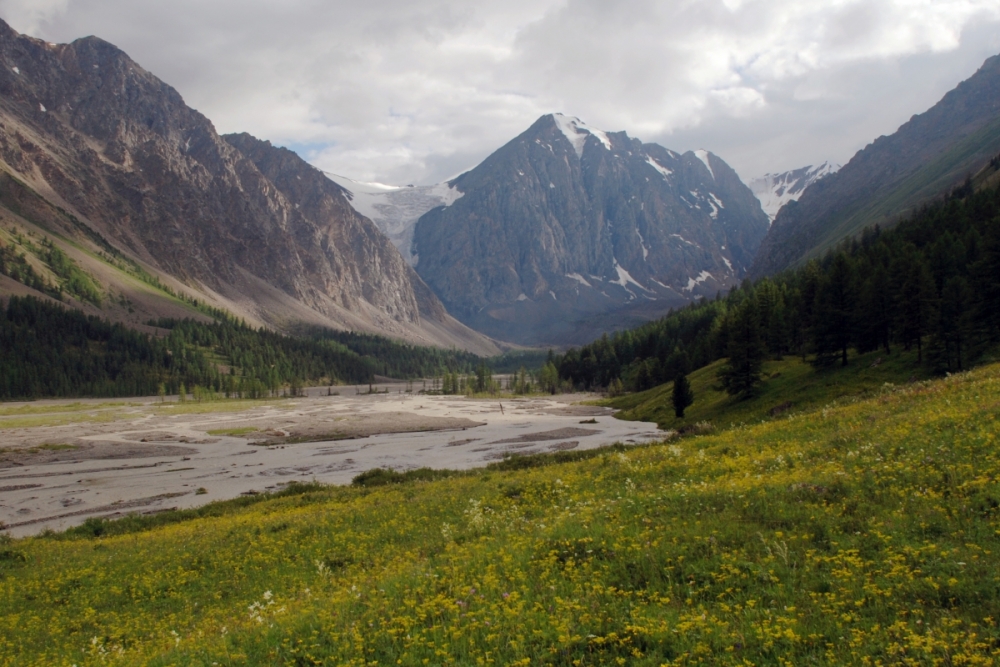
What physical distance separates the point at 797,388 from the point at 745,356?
282 inches

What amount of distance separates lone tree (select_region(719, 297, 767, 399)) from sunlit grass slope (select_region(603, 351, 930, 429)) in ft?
4.39

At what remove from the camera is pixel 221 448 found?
82.4 metres

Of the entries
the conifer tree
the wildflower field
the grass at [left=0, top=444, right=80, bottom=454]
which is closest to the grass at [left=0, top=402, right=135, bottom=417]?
the grass at [left=0, top=444, right=80, bottom=454]

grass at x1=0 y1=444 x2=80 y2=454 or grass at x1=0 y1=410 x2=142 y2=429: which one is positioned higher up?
grass at x1=0 y1=410 x2=142 y2=429

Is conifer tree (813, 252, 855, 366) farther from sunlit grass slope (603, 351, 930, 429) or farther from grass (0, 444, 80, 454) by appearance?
grass (0, 444, 80, 454)

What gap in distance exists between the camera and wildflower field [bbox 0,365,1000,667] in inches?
332

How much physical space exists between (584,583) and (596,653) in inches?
99.4

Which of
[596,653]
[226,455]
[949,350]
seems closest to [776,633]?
[596,653]

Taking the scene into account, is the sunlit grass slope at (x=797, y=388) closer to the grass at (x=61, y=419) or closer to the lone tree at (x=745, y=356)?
the lone tree at (x=745, y=356)

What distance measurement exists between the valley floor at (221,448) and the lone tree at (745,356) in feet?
38.6

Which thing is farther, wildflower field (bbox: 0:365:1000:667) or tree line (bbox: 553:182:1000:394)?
tree line (bbox: 553:182:1000:394)

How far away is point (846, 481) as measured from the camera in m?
14.3

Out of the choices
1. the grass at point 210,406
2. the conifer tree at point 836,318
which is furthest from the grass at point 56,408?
the conifer tree at point 836,318

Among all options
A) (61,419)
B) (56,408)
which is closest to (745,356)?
(61,419)
